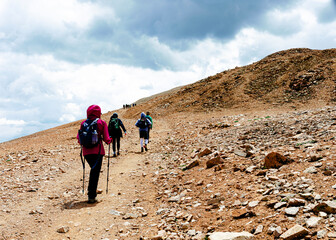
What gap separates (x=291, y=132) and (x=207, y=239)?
25.8ft

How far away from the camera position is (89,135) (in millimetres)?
7051

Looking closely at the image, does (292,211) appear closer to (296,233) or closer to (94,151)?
(296,233)

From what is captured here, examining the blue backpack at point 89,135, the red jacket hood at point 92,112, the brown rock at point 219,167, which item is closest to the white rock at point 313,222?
the brown rock at point 219,167

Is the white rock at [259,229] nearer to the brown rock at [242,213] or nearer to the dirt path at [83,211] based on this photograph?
the brown rock at [242,213]

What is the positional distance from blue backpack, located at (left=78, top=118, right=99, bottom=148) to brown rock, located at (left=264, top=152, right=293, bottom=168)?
527 centimetres

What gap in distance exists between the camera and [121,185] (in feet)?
29.9

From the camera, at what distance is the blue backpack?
705 cm

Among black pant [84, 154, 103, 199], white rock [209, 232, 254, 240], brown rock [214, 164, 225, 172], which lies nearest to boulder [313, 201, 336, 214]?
white rock [209, 232, 254, 240]

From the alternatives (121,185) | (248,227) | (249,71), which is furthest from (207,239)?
(249,71)

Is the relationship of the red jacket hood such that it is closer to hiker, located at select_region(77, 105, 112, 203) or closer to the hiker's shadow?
hiker, located at select_region(77, 105, 112, 203)

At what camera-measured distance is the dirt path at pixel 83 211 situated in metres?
5.32

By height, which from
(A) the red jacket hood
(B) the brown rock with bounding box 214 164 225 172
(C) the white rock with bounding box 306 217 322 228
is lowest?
(C) the white rock with bounding box 306 217 322 228

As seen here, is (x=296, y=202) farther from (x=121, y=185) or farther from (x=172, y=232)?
(x=121, y=185)

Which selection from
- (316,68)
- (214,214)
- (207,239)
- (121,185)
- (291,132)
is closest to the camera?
(207,239)
